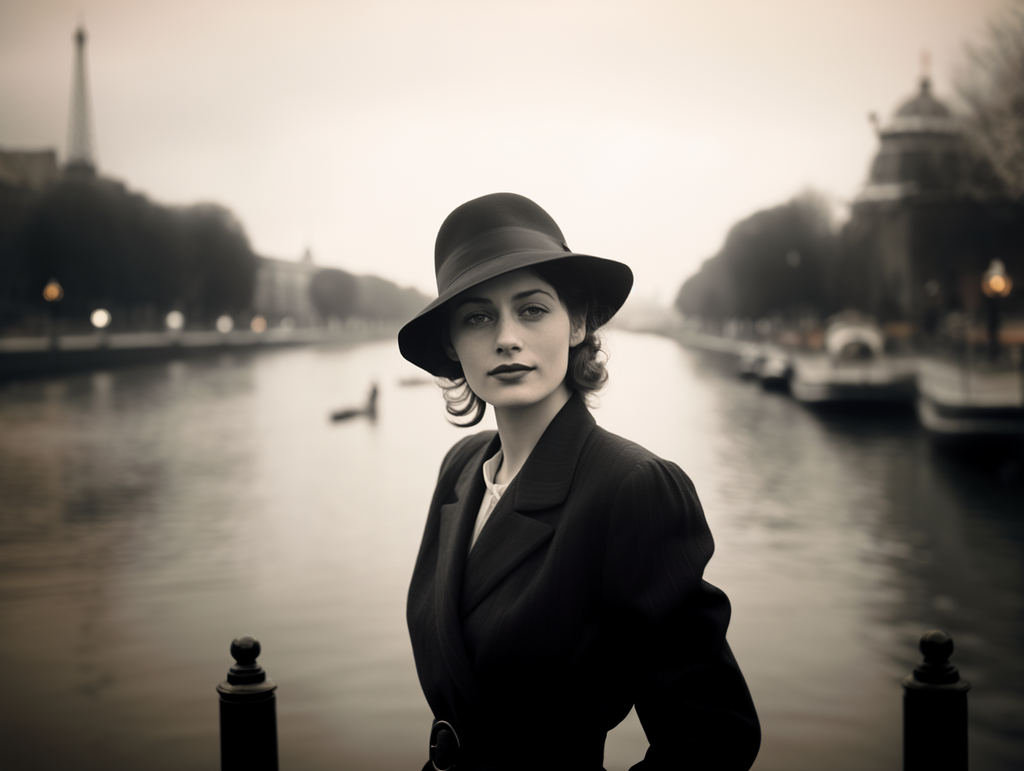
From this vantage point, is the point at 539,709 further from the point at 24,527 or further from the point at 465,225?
the point at 24,527

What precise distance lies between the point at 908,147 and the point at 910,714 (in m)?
61.7

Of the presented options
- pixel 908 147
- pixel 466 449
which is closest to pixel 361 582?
pixel 466 449

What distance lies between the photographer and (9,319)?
4844 centimetres

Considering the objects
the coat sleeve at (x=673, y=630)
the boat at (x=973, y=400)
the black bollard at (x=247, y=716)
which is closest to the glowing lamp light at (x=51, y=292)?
the boat at (x=973, y=400)

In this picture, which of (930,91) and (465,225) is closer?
(465,225)

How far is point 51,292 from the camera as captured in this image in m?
51.2

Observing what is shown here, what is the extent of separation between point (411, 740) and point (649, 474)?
5.66 metres

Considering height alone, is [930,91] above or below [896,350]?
above

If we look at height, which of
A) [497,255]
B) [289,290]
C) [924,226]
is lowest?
[497,255]

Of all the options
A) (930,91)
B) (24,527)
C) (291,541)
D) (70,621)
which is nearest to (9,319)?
(24,527)

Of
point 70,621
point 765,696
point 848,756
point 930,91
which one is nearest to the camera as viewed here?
point 848,756

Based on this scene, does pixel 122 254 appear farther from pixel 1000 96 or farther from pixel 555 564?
pixel 555 564

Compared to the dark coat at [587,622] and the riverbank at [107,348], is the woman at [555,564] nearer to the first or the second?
the dark coat at [587,622]

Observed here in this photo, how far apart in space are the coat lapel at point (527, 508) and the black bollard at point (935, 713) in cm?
191
